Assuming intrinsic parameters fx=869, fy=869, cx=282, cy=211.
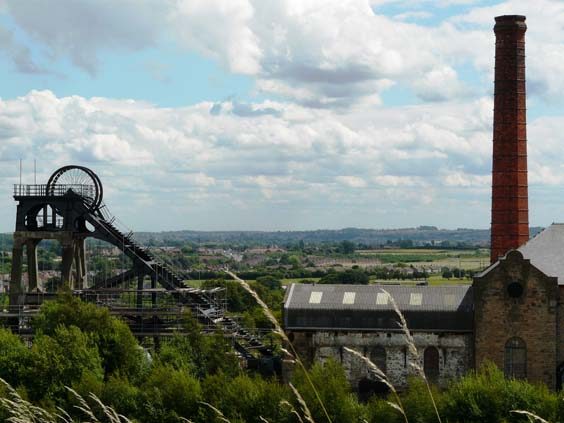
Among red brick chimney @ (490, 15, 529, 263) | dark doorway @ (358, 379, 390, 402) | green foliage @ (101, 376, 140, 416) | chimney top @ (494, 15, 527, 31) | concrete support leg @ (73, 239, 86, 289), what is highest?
chimney top @ (494, 15, 527, 31)

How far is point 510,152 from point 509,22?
344 inches

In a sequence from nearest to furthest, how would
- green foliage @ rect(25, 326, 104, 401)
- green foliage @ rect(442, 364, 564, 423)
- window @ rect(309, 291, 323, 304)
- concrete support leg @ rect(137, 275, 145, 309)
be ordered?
green foliage @ rect(442, 364, 564, 423), green foliage @ rect(25, 326, 104, 401), window @ rect(309, 291, 323, 304), concrete support leg @ rect(137, 275, 145, 309)

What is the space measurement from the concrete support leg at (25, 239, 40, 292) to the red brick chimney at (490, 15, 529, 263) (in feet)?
95.7

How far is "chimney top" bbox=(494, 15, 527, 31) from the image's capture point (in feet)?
188

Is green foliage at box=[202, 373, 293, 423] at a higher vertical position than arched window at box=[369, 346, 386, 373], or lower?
lower

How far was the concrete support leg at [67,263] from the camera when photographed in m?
53.0

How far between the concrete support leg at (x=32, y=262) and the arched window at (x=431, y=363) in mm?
24779

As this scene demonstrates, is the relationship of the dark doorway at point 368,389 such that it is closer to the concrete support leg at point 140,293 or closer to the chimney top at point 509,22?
the concrete support leg at point 140,293

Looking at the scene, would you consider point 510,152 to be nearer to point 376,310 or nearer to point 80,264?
point 376,310

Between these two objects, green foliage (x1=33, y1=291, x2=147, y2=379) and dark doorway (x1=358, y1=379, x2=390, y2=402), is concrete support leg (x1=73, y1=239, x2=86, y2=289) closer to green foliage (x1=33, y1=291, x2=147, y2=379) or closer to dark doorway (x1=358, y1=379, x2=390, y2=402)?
green foliage (x1=33, y1=291, x2=147, y2=379)

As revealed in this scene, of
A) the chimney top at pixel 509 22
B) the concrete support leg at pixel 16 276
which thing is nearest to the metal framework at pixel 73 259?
the concrete support leg at pixel 16 276

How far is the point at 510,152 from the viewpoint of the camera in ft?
184

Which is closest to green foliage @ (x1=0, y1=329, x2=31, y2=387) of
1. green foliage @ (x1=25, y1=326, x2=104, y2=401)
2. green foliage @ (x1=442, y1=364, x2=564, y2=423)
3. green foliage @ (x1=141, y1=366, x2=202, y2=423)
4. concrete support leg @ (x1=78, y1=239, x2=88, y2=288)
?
green foliage @ (x1=25, y1=326, x2=104, y2=401)

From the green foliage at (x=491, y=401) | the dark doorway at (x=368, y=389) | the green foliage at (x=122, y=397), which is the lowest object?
the dark doorway at (x=368, y=389)
